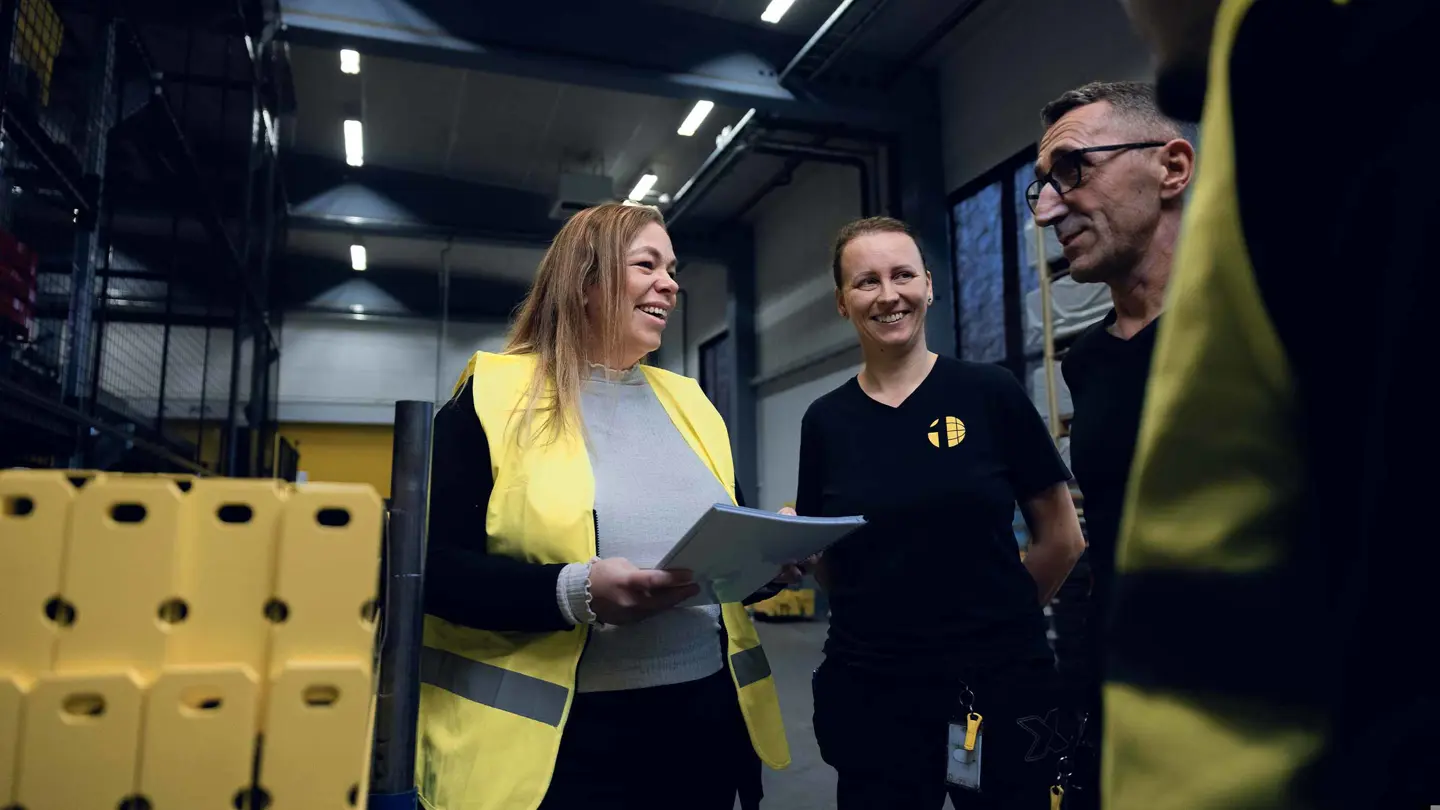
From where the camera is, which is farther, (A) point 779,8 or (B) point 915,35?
(B) point 915,35

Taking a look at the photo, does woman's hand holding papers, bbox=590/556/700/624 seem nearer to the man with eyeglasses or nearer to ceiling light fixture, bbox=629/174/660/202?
the man with eyeglasses

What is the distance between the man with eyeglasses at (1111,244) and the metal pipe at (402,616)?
961 mm

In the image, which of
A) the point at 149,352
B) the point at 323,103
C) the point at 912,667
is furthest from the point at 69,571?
the point at 323,103

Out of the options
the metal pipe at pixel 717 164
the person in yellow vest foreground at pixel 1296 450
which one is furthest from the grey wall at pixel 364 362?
the person in yellow vest foreground at pixel 1296 450

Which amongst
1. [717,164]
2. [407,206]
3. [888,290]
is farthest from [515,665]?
[407,206]

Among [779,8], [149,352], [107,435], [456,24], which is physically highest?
[779,8]

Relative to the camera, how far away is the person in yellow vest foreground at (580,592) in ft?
3.94

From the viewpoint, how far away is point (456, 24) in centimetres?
595

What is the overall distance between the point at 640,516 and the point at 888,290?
0.71 m

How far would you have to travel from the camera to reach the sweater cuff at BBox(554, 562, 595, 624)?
1198 mm

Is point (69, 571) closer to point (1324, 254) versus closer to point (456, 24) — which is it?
point (1324, 254)

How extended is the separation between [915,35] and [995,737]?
7005mm

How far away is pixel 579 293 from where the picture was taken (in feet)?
5.02

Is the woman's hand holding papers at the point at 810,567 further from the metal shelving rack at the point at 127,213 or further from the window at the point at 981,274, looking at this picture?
the window at the point at 981,274
